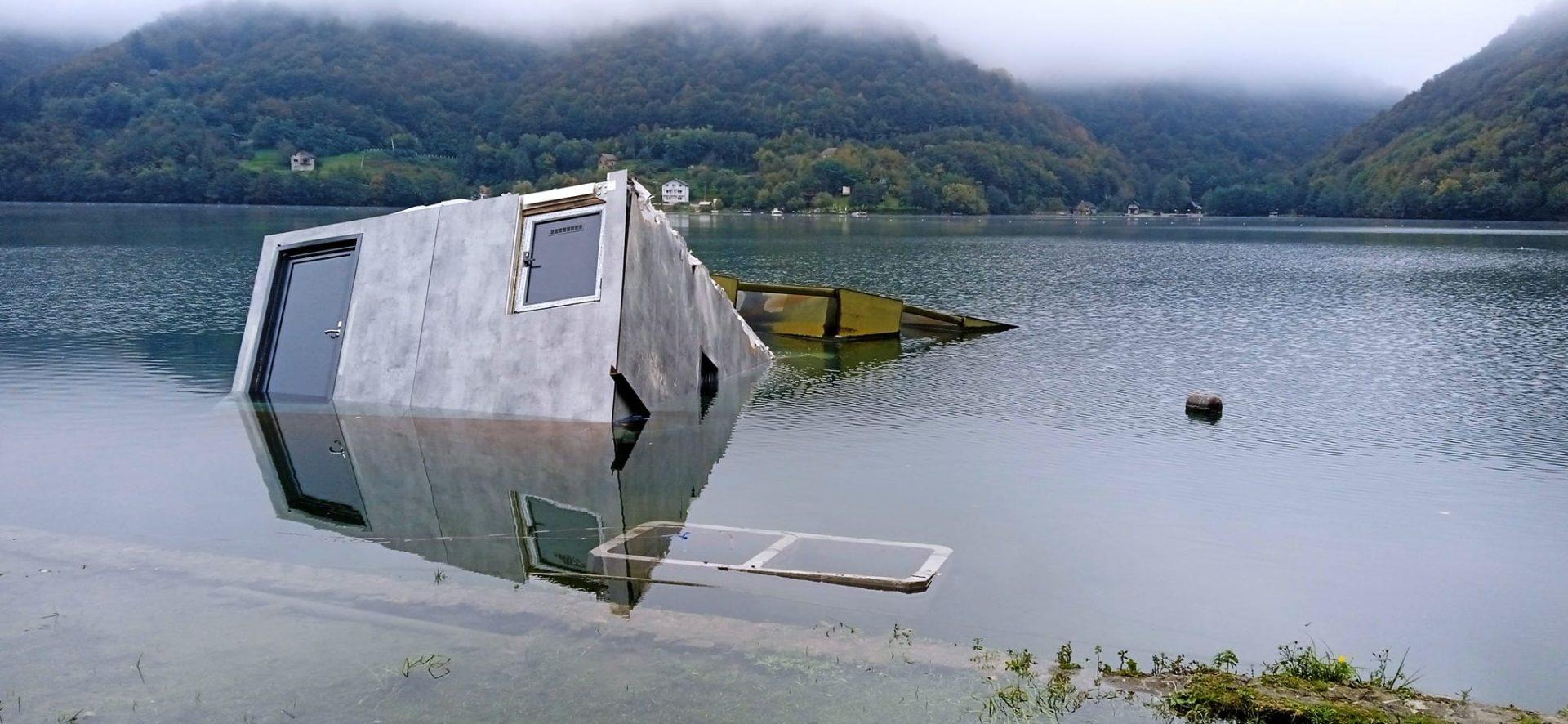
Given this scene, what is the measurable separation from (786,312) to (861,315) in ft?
6.67

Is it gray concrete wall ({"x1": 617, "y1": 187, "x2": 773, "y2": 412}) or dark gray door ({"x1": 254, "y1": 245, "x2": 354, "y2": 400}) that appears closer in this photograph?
gray concrete wall ({"x1": 617, "y1": 187, "x2": 773, "y2": 412})

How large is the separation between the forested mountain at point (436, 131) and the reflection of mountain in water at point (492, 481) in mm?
109493

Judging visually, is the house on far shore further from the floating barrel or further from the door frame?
the floating barrel

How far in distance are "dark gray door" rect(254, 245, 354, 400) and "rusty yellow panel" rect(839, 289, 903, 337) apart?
1457 cm

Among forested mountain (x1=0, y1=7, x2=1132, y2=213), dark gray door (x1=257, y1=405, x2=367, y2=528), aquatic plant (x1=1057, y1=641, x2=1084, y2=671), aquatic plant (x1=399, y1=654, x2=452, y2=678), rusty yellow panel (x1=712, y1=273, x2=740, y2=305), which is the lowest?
dark gray door (x1=257, y1=405, x2=367, y2=528)

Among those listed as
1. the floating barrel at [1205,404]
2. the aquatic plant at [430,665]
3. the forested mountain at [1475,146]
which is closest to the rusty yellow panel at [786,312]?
the floating barrel at [1205,404]

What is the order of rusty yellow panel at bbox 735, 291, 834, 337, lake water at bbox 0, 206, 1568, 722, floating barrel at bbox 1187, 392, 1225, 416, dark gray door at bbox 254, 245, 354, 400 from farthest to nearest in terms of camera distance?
rusty yellow panel at bbox 735, 291, 834, 337 < floating barrel at bbox 1187, 392, 1225, 416 < dark gray door at bbox 254, 245, 354, 400 < lake water at bbox 0, 206, 1568, 722

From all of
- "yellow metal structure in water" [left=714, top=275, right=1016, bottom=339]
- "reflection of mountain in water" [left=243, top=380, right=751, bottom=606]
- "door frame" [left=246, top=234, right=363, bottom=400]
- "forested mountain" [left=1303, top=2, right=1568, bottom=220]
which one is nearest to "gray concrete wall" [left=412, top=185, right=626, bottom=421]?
"reflection of mountain in water" [left=243, top=380, right=751, bottom=606]

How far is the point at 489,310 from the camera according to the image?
16.9m

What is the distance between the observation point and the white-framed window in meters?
16.5

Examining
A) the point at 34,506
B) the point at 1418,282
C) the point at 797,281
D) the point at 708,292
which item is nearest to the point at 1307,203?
the point at 1418,282

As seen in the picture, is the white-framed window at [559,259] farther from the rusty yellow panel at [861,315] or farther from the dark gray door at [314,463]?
the rusty yellow panel at [861,315]

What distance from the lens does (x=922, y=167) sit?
180625 mm

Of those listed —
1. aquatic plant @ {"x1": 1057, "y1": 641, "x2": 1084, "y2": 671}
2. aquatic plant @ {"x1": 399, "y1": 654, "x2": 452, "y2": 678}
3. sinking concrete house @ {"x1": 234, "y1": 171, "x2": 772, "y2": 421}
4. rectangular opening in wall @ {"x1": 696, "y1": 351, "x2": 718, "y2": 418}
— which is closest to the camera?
aquatic plant @ {"x1": 399, "y1": 654, "x2": 452, "y2": 678}
